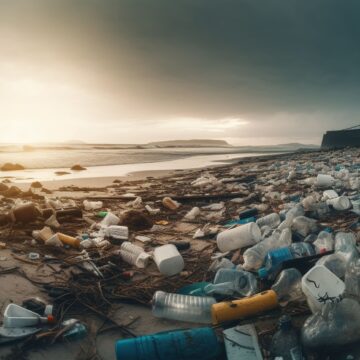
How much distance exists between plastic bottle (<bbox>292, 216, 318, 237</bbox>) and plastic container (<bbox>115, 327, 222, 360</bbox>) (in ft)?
7.12

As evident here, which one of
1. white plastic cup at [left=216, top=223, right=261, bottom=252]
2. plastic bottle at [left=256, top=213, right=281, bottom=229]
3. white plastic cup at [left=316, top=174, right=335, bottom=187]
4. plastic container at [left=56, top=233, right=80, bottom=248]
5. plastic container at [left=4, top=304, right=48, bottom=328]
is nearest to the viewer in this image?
plastic container at [left=4, top=304, right=48, bottom=328]

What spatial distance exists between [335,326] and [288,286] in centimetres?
72

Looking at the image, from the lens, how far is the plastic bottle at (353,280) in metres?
2.07

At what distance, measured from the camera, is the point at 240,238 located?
3.62 metres

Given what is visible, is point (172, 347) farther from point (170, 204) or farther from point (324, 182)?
point (324, 182)

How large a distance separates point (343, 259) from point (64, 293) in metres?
2.25

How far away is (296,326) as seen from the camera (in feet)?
6.93

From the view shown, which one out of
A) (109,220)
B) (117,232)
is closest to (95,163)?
(109,220)

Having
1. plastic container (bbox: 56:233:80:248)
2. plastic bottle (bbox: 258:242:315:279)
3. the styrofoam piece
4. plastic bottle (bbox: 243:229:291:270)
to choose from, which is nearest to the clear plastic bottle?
plastic bottle (bbox: 258:242:315:279)

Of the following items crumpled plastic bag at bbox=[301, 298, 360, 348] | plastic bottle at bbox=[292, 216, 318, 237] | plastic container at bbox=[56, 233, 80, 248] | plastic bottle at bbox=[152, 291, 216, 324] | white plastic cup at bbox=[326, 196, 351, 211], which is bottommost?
plastic bottle at bbox=[152, 291, 216, 324]

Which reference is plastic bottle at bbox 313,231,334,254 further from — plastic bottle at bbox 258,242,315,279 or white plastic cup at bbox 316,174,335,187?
white plastic cup at bbox 316,174,335,187

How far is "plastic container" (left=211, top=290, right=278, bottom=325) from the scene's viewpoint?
7.16 feet

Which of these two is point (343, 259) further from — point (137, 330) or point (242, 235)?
point (137, 330)

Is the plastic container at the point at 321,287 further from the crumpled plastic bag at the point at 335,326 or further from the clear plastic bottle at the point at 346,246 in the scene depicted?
the clear plastic bottle at the point at 346,246
